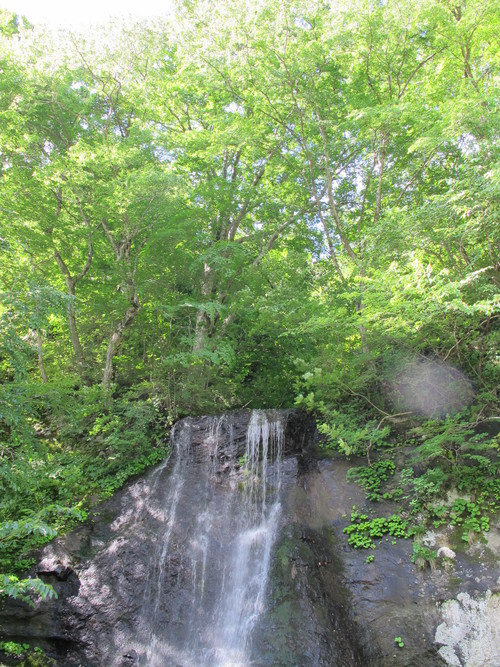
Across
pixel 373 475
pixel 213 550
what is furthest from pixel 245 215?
pixel 213 550

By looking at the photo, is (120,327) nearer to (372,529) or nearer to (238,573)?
(238,573)

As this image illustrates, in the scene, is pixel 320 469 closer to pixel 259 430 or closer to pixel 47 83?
pixel 259 430

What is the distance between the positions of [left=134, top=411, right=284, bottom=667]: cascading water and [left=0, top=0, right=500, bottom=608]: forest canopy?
125cm

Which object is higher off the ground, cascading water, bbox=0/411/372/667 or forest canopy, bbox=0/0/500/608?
forest canopy, bbox=0/0/500/608

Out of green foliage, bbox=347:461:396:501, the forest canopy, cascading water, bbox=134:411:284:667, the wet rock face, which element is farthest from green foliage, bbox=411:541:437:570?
cascading water, bbox=134:411:284:667

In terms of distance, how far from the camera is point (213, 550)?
736 centimetres

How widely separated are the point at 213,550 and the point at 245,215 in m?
9.54

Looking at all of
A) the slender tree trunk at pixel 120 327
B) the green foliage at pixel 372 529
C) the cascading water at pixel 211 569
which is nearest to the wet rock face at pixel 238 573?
the cascading water at pixel 211 569

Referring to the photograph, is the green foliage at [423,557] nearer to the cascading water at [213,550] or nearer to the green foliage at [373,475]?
the green foliage at [373,475]

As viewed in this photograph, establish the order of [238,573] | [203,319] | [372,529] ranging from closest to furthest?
[372,529] → [238,573] → [203,319]

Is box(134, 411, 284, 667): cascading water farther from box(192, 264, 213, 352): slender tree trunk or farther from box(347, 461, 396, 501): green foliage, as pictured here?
box(192, 264, 213, 352): slender tree trunk

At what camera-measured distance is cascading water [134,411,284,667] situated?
6.32 metres

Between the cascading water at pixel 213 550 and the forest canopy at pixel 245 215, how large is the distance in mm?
1250

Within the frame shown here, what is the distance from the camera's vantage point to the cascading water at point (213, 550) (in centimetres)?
632
